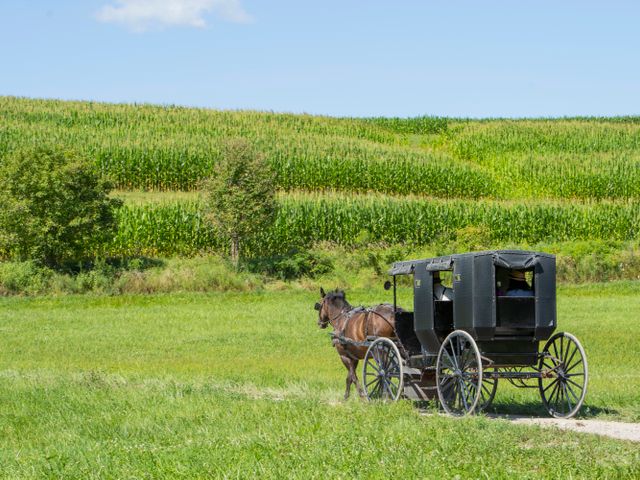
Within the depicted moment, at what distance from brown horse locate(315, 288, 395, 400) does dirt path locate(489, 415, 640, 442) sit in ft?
10.1

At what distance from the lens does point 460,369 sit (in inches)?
573

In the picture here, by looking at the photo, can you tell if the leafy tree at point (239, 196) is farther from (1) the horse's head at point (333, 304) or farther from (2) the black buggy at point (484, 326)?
(2) the black buggy at point (484, 326)

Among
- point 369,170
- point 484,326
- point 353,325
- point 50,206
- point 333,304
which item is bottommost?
point 353,325

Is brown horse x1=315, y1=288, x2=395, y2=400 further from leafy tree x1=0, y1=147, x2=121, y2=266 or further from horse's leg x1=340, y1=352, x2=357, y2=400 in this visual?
leafy tree x1=0, y1=147, x2=121, y2=266

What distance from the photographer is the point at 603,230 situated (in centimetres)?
5281

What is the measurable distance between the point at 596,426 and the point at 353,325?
16.6 ft

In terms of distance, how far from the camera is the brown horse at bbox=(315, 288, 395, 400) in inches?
667

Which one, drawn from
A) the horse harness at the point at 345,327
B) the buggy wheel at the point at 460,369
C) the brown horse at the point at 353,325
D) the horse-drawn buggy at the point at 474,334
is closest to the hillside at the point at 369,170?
the brown horse at the point at 353,325

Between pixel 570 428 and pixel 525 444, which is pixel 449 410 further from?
pixel 525 444

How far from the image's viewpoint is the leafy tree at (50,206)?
40.7 meters

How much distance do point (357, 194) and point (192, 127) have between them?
16547mm

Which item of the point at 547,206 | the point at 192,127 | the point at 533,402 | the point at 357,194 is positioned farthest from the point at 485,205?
the point at 533,402

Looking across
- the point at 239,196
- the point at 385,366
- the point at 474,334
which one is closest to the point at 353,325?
the point at 385,366

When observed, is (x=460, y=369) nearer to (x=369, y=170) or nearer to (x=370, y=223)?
(x=370, y=223)
